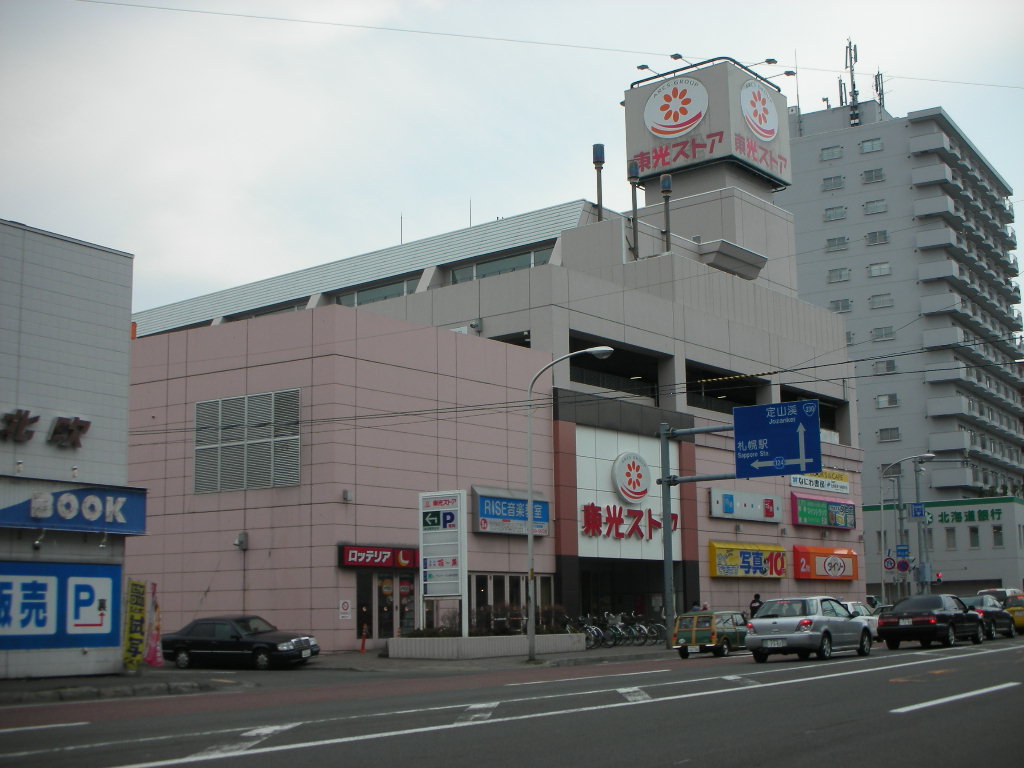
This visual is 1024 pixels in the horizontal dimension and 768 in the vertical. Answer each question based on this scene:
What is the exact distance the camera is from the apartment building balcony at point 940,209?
293 feet

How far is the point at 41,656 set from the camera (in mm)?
24281

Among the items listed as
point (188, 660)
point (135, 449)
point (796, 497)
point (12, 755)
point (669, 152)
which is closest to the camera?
point (12, 755)

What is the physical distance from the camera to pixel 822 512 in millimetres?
Answer: 59625

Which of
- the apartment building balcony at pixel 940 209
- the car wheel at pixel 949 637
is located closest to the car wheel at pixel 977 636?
the car wheel at pixel 949 637

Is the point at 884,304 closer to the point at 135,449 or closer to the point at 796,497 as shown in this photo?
the point at 796,497

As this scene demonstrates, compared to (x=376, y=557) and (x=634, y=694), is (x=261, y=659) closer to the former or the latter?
(x=376, y=557)

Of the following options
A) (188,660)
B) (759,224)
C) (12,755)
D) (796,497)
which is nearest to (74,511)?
(188,660)

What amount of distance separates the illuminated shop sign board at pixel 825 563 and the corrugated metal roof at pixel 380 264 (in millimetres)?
20587

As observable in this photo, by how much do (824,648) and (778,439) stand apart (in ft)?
29.4

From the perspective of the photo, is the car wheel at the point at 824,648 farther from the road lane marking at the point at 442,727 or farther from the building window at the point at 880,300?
the building window at the point at 880,300

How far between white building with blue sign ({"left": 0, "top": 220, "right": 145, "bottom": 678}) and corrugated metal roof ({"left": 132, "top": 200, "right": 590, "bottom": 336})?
1261 inches

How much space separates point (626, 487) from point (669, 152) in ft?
76.8

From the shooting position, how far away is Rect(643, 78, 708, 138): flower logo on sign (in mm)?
61031

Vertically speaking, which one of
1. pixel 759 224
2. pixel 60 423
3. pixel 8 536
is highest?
pixel 759 224
